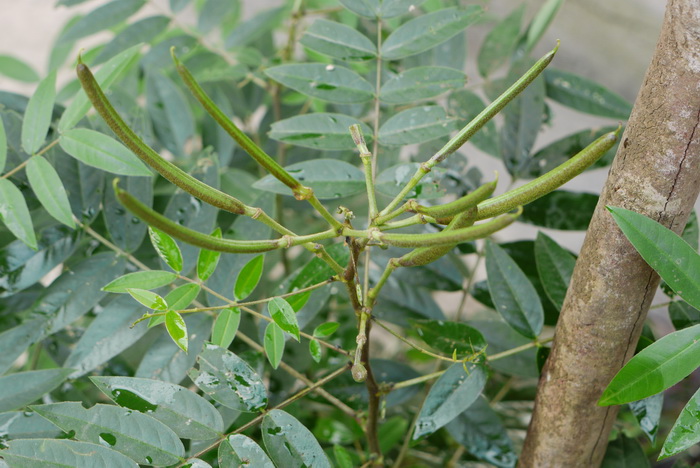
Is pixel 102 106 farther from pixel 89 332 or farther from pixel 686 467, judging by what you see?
pixel 686 467

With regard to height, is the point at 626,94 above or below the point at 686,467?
above

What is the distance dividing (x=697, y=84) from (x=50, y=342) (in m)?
0.67

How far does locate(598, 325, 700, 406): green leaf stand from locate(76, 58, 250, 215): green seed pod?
0.28 m

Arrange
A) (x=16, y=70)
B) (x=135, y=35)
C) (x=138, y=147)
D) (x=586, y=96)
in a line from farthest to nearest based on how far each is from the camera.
A: (x=16, y=70) < (x=135, y=35) < (x=586, y=96) < (x=138, y=147)

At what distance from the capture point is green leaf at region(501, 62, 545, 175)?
767 mm

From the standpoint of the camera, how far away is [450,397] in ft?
1.89

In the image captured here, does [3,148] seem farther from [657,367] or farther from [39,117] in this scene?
[657,367]

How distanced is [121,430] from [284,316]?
14 centimetres

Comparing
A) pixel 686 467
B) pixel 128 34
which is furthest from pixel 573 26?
pixel 686 467

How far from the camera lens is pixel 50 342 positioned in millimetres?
748

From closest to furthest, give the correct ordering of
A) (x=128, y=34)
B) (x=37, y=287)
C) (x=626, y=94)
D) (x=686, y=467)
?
1. (x=686, y=467)
2. (x=37, y=287)
3. (x=128, y=34)
4. (x=626, y=94)

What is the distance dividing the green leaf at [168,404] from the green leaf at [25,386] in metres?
0.11

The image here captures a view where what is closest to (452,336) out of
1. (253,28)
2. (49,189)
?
(49,189)

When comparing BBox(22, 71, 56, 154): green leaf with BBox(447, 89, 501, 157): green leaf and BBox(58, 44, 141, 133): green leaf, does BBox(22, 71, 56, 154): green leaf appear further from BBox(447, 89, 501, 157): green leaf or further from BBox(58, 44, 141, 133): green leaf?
BBox(447, 89, 501, 157): green leaf
